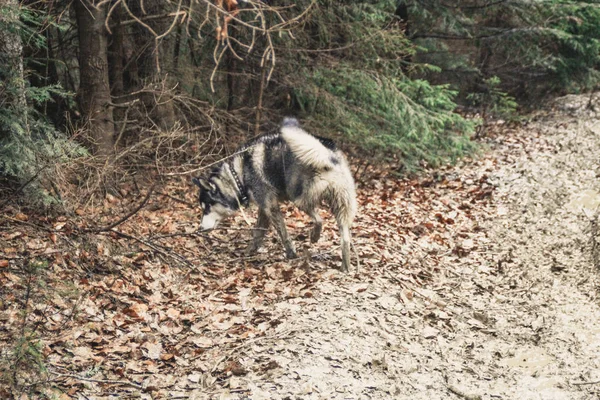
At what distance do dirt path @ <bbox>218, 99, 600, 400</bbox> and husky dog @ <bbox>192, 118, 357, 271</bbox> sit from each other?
0.98 m

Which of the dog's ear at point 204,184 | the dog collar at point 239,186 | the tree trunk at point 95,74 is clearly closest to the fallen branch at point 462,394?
the dog collar at point 239,186

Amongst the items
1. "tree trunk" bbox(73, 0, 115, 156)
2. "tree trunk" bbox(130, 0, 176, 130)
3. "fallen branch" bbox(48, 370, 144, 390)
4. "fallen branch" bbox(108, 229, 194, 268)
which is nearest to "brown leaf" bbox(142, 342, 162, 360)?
"fallen branch" bbox(48, 370, 144, 390)

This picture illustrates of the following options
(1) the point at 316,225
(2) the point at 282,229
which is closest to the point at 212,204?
(2) the point at 282,229

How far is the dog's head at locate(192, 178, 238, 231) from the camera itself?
320 inches

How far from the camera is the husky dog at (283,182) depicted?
7277 millimetres

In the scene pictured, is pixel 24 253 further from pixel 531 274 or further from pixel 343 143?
pixel 343 143

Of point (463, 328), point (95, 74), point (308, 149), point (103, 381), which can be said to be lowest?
point (463, 328)

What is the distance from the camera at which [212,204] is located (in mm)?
8172

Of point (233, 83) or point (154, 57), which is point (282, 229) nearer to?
point (154, 57)

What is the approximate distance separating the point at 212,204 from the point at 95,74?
3.23 meters

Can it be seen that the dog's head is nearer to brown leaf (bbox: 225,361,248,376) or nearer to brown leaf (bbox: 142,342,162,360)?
brown leaf (bbox: 142,342,162,360)

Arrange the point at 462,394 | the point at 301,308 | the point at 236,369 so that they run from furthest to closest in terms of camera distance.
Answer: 1. the point at 301,308
2. the point at 462,394
3. the point at 236,369

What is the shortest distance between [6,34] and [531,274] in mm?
7837

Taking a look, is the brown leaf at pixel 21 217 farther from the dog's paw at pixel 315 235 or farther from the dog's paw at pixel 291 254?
the dog's paw at pixel 315 235
